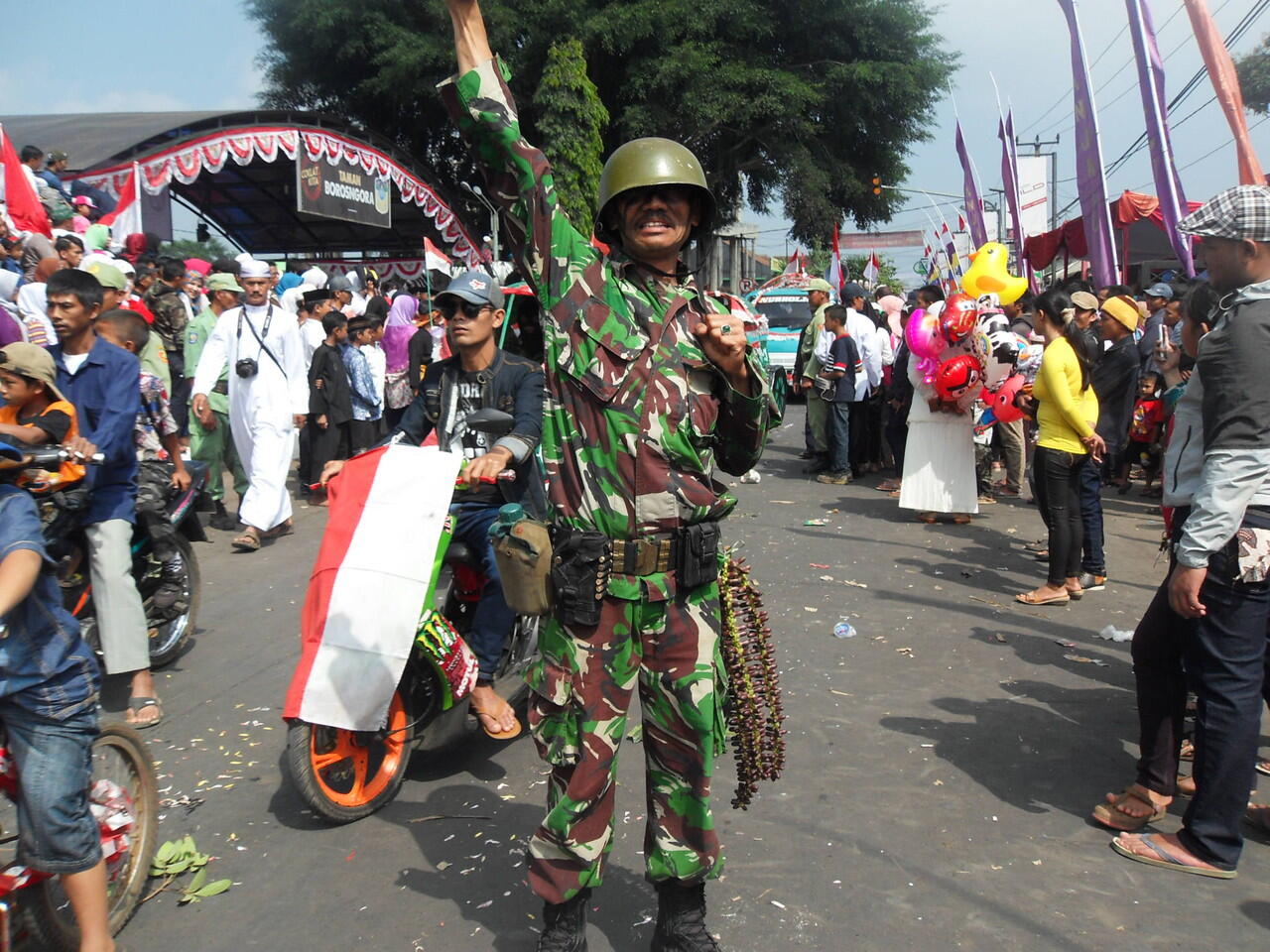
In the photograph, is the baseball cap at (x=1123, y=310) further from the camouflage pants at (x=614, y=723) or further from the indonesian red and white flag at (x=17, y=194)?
the indonesian red and white flag at (x=17, y=194)

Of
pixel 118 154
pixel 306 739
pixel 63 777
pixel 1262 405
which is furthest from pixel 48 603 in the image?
pixel 118 154

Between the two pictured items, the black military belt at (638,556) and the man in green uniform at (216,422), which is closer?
the black military belt at (638,556)

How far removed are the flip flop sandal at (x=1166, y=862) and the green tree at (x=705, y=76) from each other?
26925mm

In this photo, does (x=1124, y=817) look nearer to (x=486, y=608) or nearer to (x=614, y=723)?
(x=614, y=723)

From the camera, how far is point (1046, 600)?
265 inches

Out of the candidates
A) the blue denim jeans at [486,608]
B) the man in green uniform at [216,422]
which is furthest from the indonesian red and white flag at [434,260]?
the blue denim jeans at [486,608]

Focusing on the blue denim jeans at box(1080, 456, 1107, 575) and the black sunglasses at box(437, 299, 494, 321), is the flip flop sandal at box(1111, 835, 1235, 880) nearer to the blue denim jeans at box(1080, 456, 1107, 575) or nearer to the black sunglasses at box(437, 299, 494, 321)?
the black sunglasses at box(437, 299, 494, 321)

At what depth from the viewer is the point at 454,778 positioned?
420 cm

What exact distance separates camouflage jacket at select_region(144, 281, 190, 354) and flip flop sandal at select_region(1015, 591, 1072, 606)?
319 inches

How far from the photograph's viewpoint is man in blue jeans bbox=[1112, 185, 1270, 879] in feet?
10.5

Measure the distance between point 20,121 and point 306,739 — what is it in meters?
23.6

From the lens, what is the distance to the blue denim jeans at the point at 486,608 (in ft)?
13.9

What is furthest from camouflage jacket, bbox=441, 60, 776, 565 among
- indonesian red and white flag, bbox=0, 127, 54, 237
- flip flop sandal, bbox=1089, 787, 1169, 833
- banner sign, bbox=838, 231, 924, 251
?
banner sign, bbox=838, 231, 924, 251

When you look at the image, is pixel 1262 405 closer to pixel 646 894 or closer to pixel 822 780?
pixel 822 780
